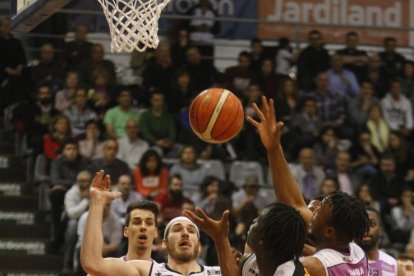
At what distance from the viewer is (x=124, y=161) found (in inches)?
458

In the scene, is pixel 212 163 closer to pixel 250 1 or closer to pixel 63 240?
pixel 63 240

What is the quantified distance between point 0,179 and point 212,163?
2.47 meters

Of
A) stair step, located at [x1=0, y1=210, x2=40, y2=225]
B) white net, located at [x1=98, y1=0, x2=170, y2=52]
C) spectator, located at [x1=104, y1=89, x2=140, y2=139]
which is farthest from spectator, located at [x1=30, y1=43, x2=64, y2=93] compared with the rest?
white net, located at [x1=98, y1=0, x2=170, y2=52]

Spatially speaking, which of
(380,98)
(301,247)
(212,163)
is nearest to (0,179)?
(212,163)

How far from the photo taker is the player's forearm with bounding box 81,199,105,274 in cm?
512

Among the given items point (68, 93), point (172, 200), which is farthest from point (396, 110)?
point (68, 93)

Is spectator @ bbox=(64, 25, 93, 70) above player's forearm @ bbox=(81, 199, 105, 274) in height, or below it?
above

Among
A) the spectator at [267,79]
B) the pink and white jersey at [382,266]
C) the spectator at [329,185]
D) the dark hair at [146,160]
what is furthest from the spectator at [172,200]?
the pink and white jersey at [382,266]

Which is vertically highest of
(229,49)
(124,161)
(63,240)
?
(229,49)

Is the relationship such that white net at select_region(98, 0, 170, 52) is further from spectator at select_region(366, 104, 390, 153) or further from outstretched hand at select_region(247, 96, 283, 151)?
spectator at select_region(366, 104, 390, 153)

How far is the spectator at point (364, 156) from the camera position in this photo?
41.5 feet

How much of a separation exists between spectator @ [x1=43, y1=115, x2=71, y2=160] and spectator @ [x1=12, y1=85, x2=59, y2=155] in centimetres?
37

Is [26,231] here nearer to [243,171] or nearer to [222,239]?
[243,171]

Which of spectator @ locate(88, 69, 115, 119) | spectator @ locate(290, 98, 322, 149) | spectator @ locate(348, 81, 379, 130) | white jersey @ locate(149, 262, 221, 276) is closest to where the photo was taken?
white jersey @ locate(149, 262, 221, 276)
